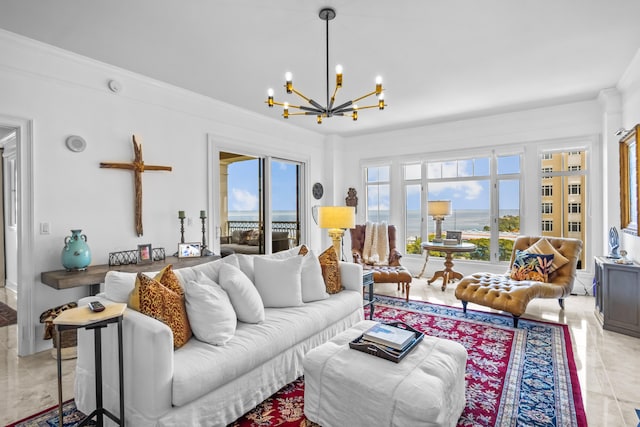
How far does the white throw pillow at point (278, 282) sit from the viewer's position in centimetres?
280

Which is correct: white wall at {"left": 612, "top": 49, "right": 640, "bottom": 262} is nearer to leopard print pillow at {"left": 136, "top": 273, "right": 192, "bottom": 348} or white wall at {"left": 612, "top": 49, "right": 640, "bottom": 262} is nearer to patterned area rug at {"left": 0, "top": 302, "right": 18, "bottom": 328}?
leopard print pillow at {"left": 136, "top": 273, "right": 192, "bottom": 348}

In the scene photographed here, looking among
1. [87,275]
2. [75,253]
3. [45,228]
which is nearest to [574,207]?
[87,275]

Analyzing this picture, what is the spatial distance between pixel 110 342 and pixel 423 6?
10.1 ft

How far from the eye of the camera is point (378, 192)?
6812 mm

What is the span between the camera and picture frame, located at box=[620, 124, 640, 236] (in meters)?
3.54

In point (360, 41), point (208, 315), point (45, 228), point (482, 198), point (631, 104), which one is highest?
point (360, 41)

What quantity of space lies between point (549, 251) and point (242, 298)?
147 inches

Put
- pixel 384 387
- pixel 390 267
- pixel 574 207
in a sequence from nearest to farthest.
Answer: pixel 384 387 → pixel 390 267 → pixel 574 207

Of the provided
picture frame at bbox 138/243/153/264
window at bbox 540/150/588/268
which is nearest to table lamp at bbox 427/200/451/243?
window at bbox 540/150/588/268

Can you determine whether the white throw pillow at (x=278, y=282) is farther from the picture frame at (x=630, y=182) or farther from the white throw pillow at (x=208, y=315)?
the picture frame at (x=630, y=182)

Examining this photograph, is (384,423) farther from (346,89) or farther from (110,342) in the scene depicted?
(346,89)

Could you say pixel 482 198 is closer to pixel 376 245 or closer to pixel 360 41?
pixel 376 245

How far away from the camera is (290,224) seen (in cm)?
614

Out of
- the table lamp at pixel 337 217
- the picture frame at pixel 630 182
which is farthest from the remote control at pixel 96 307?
the picture frame at pixel 630 182
